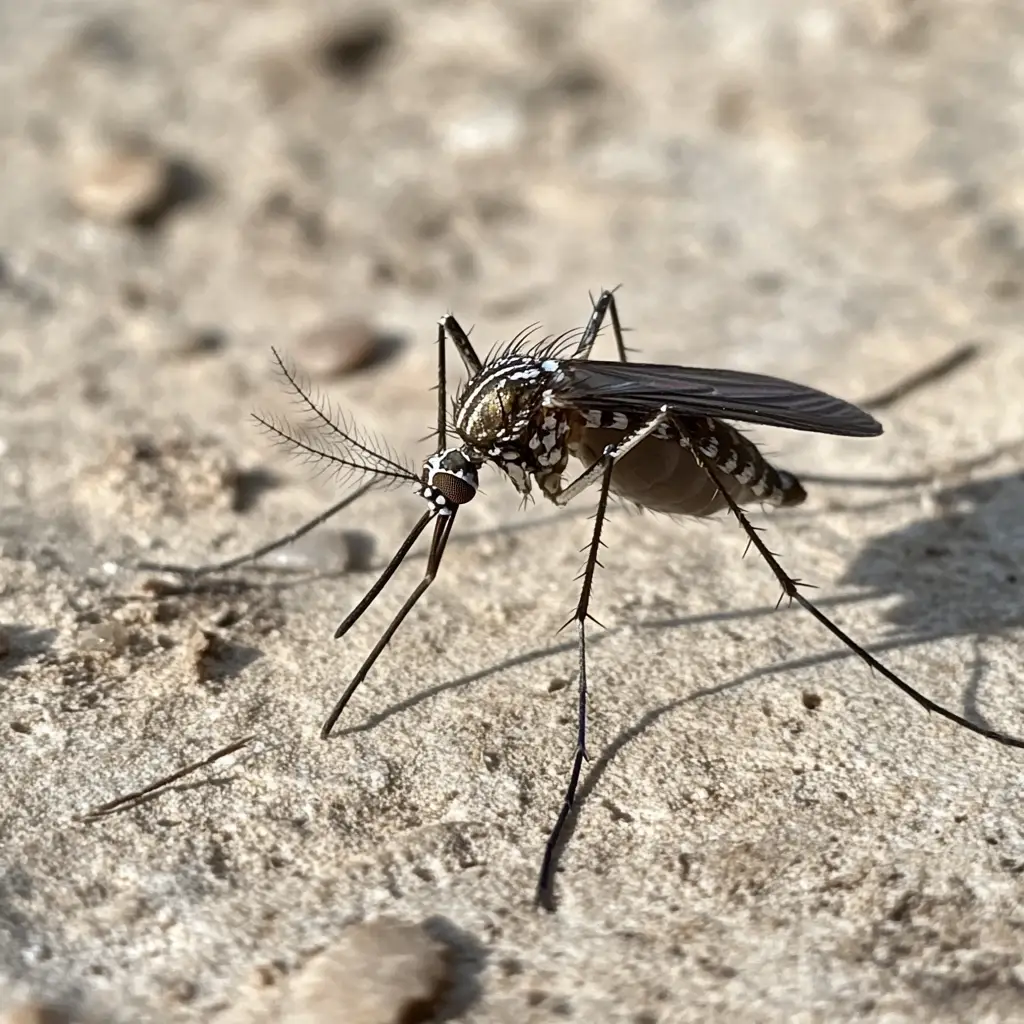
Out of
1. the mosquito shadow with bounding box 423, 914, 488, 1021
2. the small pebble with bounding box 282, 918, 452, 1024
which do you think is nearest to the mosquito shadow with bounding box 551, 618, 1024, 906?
the mosquito shadow with bounding box 423, 914, 488, 1021

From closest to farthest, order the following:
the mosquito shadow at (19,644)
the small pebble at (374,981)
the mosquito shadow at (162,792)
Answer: the small pebble at (374,981) < the mosquito shadow at (162,792) < the mosquito shadow at (19,644)

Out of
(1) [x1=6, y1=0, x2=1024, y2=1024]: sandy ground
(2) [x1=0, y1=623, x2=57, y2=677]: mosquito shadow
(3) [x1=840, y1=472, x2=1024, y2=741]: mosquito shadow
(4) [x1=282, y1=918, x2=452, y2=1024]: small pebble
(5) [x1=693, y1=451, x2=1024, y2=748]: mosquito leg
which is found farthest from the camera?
(3) [x1=840, y1=472, x2=1024, y2=741]: mosquito shadow

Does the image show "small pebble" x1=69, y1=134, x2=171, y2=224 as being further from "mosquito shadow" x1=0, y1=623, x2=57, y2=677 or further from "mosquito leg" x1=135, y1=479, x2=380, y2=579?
"mosquito shadow" x1=0, y1=623, x2=57, y2=677

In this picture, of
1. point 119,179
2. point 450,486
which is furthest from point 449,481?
point 119,179

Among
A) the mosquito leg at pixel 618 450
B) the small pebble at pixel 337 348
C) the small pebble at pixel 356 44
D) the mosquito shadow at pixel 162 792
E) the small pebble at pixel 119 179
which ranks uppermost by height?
the small pebble at pixel 356 44

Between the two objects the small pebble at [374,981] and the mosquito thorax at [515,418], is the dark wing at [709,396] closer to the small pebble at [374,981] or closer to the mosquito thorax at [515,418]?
the mosquito thorax at [515,418]

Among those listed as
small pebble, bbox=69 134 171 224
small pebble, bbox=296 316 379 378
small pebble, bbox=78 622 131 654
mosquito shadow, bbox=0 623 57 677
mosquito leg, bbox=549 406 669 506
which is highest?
small pebble, bbox=69 134 171 224

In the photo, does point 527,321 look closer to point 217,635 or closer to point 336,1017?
point 217,635

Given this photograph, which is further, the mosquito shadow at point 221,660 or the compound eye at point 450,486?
the compound eye at point 450,486

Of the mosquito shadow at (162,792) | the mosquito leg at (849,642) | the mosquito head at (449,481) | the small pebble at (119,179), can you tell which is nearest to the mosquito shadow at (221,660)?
the mosquito shadow at (162,792)
